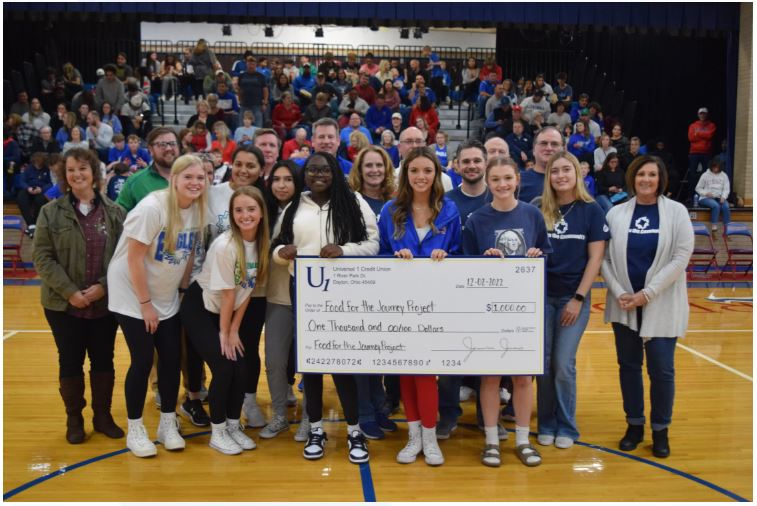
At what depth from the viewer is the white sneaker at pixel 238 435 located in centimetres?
421

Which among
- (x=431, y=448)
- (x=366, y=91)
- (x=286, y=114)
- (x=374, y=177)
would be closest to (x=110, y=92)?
(x=286, y=114)

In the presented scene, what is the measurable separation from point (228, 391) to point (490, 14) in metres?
10.4

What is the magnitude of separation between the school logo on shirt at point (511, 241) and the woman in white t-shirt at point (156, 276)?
1.59 meters

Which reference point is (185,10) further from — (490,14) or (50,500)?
(50,500)

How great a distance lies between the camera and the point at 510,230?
3918 millimetres

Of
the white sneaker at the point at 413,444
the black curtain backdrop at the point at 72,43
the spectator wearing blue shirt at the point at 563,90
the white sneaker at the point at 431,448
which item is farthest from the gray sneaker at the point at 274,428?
the black curtain backdrop at the point at 72,43

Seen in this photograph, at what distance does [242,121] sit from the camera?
1305 cm

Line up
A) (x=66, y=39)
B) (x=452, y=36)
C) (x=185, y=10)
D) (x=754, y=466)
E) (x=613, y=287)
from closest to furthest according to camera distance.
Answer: (x=754, y=466)
(x=613, y=287)
(x=185, y=10)
(x=66, y=39)
(x=452, y=36)

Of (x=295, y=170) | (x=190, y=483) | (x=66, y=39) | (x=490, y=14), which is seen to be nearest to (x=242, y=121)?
(x=490, y=14)

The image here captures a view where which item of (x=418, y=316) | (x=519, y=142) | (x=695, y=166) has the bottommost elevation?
(x=418, y=316)

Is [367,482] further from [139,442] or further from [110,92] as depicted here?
[110,92]

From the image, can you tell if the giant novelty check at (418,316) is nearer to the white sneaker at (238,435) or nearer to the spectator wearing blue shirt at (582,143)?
the white sneaker at (238,435)

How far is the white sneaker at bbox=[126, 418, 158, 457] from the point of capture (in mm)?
4059

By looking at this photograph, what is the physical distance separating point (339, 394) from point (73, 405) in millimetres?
1546
